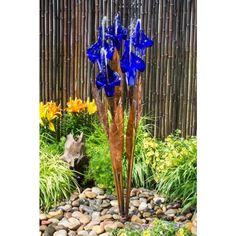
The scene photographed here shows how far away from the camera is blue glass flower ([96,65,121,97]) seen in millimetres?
3002

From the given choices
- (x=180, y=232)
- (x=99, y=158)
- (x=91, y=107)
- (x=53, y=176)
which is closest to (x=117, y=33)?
(x=91, y=107)

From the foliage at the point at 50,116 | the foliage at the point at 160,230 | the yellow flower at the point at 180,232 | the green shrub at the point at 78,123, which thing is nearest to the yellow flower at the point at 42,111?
the foliage at the point at 50,116

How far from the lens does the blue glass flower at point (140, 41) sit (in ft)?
9.82

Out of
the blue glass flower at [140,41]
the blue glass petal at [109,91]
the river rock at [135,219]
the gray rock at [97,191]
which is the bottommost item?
the river rock at [135,219]

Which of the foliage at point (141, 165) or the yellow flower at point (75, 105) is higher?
the yellow flower at point (75, 105)

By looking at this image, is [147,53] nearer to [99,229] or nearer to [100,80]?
[100,80]

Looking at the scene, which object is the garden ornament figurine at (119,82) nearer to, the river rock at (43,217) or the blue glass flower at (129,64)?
the blue glass flower at (129,64)

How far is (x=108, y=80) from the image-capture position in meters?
3.01

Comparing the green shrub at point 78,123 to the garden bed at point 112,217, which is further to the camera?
the green shrub at point 78,123

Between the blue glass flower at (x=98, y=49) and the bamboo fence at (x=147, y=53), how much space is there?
0.08 ft

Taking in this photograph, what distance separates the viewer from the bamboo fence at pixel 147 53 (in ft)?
9.71

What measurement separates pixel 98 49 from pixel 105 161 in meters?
0.53

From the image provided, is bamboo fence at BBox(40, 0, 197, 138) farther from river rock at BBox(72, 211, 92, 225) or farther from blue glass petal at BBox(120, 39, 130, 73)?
river rock at BBox(72, 211, 92, 225)
